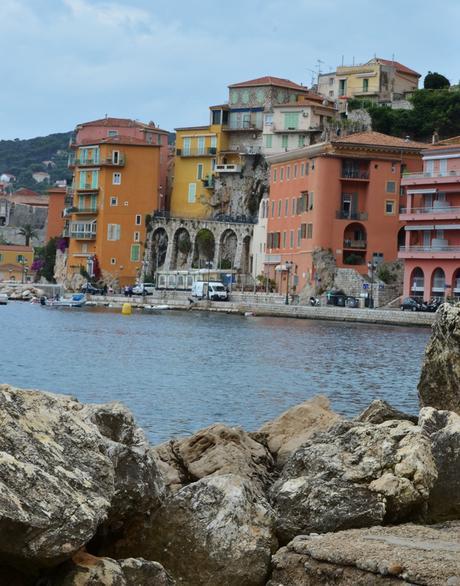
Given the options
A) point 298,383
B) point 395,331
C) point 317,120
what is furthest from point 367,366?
point 317,120

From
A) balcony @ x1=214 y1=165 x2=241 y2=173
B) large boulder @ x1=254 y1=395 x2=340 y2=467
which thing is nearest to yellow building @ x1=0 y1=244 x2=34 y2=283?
balcony @ x1=214 y1=165 x2=241 y2=173

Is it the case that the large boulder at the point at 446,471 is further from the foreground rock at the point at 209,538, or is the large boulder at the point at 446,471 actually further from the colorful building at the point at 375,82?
the colorful building at the point at 375,82

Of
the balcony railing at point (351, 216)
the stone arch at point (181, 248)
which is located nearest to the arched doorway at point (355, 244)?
the balcony railing at point (351, 216)

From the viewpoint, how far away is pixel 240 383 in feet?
119

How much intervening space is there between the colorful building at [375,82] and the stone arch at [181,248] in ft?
48.9

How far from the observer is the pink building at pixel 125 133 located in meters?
110

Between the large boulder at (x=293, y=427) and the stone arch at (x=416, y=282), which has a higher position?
the stone arch at (x=416, y=282)

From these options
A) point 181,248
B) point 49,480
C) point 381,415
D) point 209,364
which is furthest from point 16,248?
point 49,480

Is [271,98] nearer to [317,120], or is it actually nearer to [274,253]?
[317,120]

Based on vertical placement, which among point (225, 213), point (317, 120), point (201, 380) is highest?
point (317, 120)

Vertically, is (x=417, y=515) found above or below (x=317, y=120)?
below

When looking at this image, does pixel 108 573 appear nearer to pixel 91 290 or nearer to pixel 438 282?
pixel 438 282

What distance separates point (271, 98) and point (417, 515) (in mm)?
91095

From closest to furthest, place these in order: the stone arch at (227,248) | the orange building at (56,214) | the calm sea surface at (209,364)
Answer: the calm sea surface at (209,364) → the stone arch at (227,248) → the orange building at (56,214)
